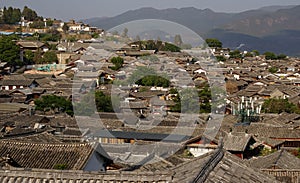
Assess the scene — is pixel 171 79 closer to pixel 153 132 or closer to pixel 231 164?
pixel 153 132

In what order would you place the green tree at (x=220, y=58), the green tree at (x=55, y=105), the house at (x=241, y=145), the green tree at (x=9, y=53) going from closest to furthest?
the house at (x=241, y=145) < the green tree at (x=55, y=105) < the green tree at (x=9, y=53) < the green tree at (x=220, y=58)

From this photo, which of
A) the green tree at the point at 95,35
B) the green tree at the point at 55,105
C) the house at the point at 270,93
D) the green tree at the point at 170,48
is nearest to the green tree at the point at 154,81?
the house at the point at 270,93

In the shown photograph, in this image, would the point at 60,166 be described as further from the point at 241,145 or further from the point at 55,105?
the point at 55,105

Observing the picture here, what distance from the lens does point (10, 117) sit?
21156 mm

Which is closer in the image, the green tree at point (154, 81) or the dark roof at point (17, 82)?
the dark roof at point (17, 82)

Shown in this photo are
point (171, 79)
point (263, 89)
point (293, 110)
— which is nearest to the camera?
point (293, 110)

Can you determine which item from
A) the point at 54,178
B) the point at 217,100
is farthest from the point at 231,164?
the point at 217,100

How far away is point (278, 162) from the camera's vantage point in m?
12.5

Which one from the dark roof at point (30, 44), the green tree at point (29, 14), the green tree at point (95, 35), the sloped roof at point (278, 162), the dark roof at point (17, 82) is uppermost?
the green tree at point (29, 14)

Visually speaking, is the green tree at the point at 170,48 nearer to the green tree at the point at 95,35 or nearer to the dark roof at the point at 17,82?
the green tree at the point at 95,35

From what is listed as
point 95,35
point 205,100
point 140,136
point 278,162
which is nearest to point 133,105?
point 205,100

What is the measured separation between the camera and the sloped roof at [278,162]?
1235 centimetres

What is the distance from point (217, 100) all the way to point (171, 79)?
31.8 feet

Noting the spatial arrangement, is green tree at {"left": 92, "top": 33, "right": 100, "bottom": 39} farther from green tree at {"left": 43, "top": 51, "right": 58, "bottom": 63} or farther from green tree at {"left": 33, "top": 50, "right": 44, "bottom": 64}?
green tree at {"left": 33, "top": 50, "right": 44, "bottom": 64}
